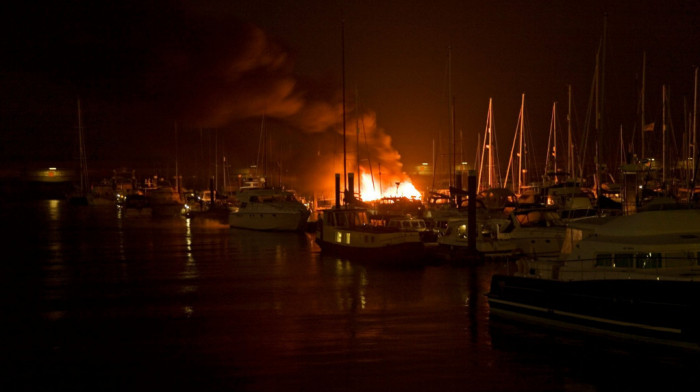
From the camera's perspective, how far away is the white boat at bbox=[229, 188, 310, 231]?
4175 centimetres

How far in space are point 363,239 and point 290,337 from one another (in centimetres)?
1212

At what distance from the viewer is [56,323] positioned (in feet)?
51.8

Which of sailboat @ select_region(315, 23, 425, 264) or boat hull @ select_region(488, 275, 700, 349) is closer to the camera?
boat hull @ select_region(488, 275, 700, 349)

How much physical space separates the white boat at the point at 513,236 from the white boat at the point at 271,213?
16.2 m

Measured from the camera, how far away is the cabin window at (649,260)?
506 inches

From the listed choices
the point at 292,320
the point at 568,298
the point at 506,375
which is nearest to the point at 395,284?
the point at 292,320

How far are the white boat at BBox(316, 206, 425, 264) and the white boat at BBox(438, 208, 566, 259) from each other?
5.44 feet

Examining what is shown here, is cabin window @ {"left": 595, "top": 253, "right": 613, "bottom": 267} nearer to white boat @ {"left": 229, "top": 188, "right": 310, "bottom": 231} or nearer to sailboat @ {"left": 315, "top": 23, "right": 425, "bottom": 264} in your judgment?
sailboat @ {"left": 315, "top": 23, "right": 425, "bottom": 264}

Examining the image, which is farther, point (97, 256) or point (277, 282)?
point (97, 256)

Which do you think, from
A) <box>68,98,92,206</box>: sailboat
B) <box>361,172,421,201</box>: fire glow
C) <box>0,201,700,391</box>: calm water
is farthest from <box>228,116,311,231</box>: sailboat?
<box>68,98,92,206</box>: sailboat

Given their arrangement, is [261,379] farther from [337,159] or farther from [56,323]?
[337,159]

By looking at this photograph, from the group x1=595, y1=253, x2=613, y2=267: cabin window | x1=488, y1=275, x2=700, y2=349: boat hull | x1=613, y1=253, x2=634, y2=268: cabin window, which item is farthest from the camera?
x1=595, y1=253, x2=613, y2=267: cabin window

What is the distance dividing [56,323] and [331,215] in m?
14.7

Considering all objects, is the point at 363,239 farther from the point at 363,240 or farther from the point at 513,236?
the point at 513,236
